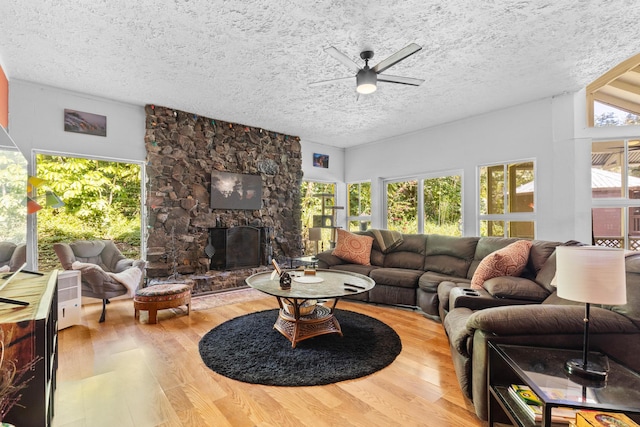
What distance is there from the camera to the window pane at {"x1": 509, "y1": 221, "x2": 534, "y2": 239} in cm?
441

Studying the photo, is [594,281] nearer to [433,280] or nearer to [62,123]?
[433,280]

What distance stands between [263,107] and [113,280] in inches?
118

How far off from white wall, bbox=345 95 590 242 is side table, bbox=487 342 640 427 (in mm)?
3298

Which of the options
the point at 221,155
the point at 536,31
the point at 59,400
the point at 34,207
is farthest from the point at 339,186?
the point at 59,400

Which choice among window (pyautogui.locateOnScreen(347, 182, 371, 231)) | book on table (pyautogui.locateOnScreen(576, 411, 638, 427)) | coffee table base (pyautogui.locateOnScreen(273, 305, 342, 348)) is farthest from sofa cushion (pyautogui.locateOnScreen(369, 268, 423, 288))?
window (pyautogui.locateOnScreen(347, 182, 371, 231))

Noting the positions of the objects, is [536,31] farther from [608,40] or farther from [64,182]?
[64,182]

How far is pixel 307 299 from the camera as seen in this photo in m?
2.48

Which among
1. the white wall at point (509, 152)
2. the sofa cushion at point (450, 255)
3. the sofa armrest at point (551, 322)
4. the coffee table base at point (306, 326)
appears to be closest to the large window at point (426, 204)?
the white wall at point (509, 152)

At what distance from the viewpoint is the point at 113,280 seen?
333cm

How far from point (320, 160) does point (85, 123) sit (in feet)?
13.7

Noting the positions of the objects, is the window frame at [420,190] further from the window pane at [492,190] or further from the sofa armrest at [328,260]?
the sofa armrest at [328,260]

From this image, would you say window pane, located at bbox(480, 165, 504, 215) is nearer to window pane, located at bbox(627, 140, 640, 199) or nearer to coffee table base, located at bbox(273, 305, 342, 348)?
window pane, located at bbox(627, 140, 640, 199)

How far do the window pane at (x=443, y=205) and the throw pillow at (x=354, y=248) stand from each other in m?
1.72

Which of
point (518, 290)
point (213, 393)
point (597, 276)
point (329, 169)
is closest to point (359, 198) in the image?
point (329, 169)
